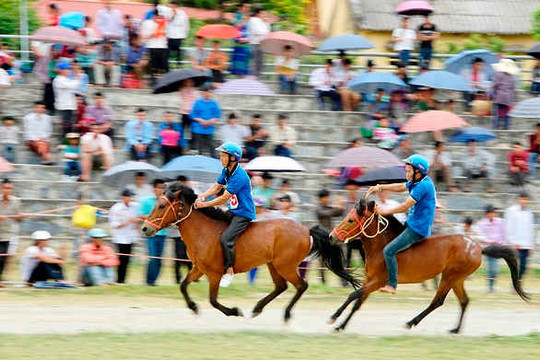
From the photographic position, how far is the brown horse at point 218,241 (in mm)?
15148

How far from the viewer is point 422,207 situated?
14578mm

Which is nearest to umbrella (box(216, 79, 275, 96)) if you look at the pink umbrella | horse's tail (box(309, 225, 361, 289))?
the pink umbrella

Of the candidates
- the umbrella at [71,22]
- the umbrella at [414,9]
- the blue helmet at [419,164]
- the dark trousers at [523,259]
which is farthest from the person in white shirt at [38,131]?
the blue helmet at [419,164]

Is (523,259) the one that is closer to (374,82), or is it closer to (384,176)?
(384,176)

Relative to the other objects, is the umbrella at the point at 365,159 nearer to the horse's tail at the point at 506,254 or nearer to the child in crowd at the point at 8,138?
the horse's tail at the point at 506,254

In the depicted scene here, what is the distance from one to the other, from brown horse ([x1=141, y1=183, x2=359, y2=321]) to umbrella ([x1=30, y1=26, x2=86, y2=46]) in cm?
871

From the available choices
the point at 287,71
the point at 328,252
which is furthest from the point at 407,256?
the point at 287,71

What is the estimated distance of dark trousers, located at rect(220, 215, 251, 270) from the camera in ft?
49.4

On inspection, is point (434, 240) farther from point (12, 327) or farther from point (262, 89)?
point (262, 89)

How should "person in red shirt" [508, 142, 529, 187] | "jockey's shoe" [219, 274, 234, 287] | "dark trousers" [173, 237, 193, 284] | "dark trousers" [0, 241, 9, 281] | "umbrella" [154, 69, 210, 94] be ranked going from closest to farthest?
"jockey's shoe" [219, 274, 234, 287], "dark trousers" [0, 241, 9, 281], "dark trousers" [173, 237, 193, 284], "umbrella" [154, 69, 210, 94], "person in red shirt" [508, 142, 529, 187]

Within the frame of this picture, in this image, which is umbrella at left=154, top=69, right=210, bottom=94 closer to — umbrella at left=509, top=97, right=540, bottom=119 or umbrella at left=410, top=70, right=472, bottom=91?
umbrella at left=410, top=70, right=472, bottom=91

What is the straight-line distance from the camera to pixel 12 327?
1445cm

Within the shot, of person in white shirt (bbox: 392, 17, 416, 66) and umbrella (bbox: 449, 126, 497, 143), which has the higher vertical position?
person in white shirt (bbox: 392, 17, 416, 66)

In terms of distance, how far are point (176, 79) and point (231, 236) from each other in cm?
746
